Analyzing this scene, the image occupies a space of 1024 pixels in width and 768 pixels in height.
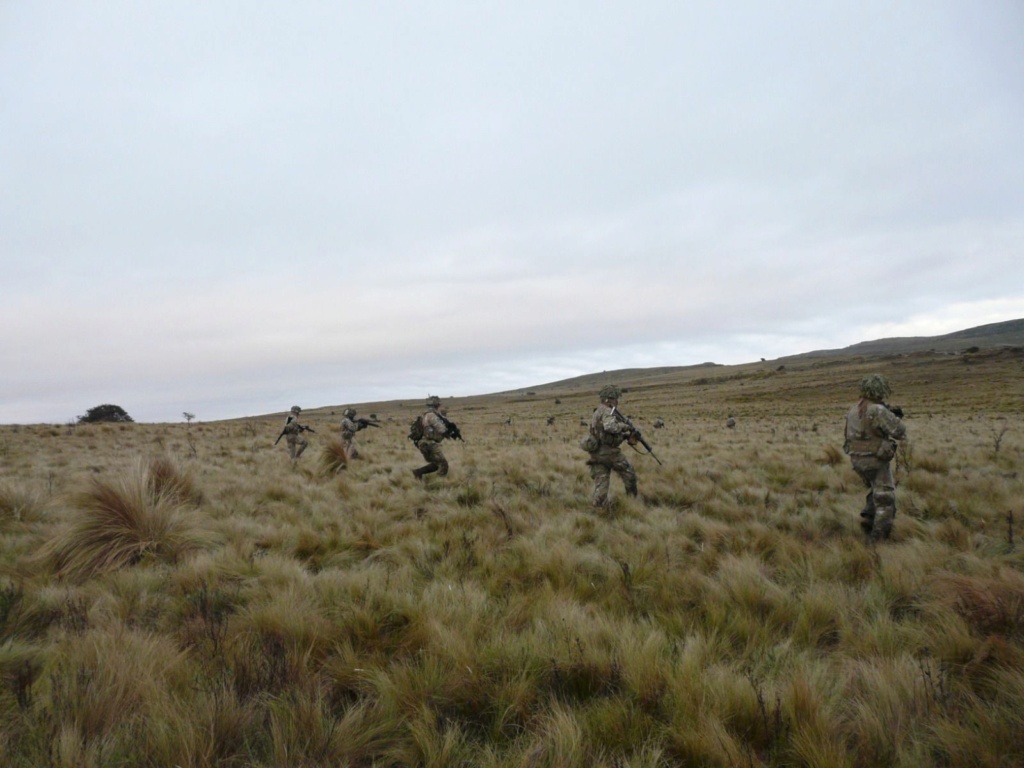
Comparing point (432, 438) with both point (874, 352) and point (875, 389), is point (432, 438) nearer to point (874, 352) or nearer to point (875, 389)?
point (875, 389)

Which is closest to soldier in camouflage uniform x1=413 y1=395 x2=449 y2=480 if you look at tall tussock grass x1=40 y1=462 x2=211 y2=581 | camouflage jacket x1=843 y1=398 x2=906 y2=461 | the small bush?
tall tussock grass x1=40 y1=462 x2=211 y2=581

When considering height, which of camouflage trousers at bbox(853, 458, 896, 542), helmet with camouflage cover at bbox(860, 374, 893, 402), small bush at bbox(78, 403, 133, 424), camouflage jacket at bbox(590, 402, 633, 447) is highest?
small bush at bbox(78, 403, 133, 424)

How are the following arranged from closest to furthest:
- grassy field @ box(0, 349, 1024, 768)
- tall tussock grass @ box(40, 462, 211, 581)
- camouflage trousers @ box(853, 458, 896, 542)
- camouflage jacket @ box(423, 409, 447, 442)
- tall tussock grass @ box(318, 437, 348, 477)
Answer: grassy field @ box(0, 349, 1024, 768)
tall tussock grass @ box(40, 462, 211, 581)
camouflage trousers @ box(853, 458, 896, 542)
camouflage jacket @ box(423, 409, 447, 442)
tall tussock grass @ box(318, 437, 348, 477)

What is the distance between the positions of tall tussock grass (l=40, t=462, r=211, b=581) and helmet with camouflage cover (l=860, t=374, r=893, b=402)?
8146mm

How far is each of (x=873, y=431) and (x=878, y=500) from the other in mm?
891

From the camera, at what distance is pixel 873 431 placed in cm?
633

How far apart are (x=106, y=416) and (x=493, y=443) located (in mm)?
40078

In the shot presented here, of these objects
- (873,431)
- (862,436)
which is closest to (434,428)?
(862,436)

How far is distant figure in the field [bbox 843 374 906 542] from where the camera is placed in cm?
591

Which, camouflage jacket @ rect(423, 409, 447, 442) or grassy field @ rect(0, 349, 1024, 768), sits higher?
camouflage jacket @ rect(423, 409, 447, 442)

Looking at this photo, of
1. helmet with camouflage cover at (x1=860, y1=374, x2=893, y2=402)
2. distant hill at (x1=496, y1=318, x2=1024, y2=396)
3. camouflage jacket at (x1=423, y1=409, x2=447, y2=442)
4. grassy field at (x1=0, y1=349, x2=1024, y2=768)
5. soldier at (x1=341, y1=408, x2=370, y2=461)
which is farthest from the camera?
distant hill at (x1=496, y1=318, x2=1024, y2=396)

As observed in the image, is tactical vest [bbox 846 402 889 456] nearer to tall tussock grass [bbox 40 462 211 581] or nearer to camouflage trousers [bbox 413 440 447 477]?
camouflage trousers [bbox 413 440 447 477]

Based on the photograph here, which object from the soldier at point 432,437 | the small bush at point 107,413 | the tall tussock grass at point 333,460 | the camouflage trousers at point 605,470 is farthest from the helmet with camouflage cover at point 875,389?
the small bush at point 107,413

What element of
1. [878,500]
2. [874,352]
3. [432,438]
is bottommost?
[878,500]
